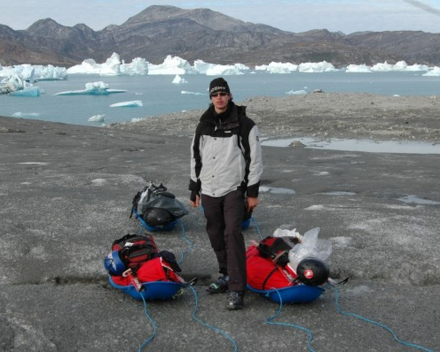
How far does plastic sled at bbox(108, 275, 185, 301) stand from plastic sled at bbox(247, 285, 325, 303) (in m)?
0.69

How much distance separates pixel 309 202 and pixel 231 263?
3.74m

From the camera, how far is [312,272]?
391 cm

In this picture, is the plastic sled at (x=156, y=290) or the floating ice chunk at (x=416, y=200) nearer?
the plastic sled at (x=156, y=290)

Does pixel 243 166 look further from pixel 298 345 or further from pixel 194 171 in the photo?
pixel 298 345

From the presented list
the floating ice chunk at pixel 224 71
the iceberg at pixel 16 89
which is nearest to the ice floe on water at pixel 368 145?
the iceberg at pixel 16 89

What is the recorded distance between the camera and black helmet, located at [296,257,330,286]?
3.91 meters

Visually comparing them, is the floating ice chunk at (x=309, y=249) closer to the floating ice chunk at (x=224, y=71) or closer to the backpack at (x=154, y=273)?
the backpack at (x=154, y=273)

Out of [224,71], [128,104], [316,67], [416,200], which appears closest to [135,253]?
[416,200]

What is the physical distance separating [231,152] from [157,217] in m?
1.99

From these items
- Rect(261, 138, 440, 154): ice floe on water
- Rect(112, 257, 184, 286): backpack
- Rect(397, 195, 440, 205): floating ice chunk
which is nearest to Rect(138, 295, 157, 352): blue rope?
Rect(112, 257, 184, 286): backpack

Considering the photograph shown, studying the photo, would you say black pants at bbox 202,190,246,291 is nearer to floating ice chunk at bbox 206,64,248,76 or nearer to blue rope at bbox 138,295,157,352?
blue rope at bbox 138,295,157,352

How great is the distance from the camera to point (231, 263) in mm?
4082

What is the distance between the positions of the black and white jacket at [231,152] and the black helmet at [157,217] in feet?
5.73

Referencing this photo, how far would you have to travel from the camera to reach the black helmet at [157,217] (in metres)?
5.81
